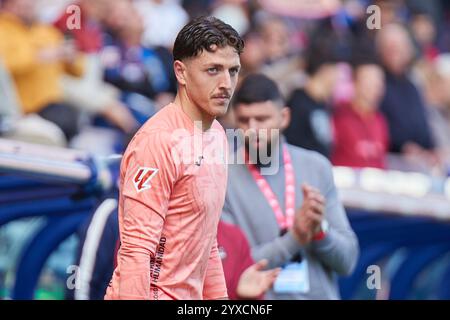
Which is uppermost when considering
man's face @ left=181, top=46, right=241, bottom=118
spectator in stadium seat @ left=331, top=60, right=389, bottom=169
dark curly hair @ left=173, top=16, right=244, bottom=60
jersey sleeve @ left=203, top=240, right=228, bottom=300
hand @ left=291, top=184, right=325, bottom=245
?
spectator in stadium seat @ left=331, top=60, right=389, bottom=169

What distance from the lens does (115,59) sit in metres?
8.23

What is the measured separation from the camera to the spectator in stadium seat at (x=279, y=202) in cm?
536

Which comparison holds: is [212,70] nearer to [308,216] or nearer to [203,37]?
[203,37]

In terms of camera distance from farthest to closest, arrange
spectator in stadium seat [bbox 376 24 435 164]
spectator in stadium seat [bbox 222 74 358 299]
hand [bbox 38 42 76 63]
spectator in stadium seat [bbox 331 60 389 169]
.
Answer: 1. spectator in stadium seat [bbox 376 24 435 164]
2. spectator in stadium seat [bbox 331 60 389 169]
3. hand [bbox 38 42 76 63]
4. spectator in stadium seat [bbox 222 74 358 299]

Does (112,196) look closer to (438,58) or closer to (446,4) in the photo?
(438,58)

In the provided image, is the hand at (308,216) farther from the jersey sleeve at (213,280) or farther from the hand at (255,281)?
the jersey sleeve at (213,280)

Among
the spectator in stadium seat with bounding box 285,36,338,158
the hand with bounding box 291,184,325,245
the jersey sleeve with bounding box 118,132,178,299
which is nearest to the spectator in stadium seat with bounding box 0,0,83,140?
the spectator in stadium seat with bounding box 285,36,338,158

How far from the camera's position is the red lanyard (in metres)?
5.42

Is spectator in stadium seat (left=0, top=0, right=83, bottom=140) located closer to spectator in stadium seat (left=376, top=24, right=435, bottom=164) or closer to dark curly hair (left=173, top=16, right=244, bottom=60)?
spectator in stadium seat (left=376, top=24, right=435, bottom=164)

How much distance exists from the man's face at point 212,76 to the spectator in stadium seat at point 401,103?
6.05m

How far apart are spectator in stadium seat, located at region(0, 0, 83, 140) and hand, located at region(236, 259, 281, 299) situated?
2970 mm

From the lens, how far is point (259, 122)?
5.48m

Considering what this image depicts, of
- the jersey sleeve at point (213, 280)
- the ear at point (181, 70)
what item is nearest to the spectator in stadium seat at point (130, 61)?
the jersey sleeve at point (213, 280)

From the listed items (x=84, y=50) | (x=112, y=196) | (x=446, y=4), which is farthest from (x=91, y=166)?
(x=446, y=4)
